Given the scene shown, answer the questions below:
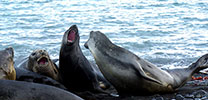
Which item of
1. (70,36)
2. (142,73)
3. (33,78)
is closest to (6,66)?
(33,78)

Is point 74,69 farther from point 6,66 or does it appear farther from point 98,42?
point 6,66

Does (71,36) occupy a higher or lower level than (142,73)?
higher

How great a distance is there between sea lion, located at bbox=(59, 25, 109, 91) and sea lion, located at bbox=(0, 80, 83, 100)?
2191 millimetres

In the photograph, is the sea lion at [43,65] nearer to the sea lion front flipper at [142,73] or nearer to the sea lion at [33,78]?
the sea lion at [33,78]

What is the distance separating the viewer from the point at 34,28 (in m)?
15.3

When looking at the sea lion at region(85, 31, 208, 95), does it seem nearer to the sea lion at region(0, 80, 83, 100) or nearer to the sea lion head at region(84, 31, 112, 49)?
the sea lion head at region(84, 31, 112, 49)

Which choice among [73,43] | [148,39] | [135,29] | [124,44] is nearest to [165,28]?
[135,29]

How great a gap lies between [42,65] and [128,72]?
143 cm

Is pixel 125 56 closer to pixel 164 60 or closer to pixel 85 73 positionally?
pixel 85 73

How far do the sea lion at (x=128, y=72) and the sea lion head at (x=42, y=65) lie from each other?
2.31ft

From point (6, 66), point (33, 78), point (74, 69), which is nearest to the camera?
point (6, 66)

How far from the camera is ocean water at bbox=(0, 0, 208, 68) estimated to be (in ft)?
34.9

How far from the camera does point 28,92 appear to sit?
3717 millimetres

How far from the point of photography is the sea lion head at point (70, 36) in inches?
245
